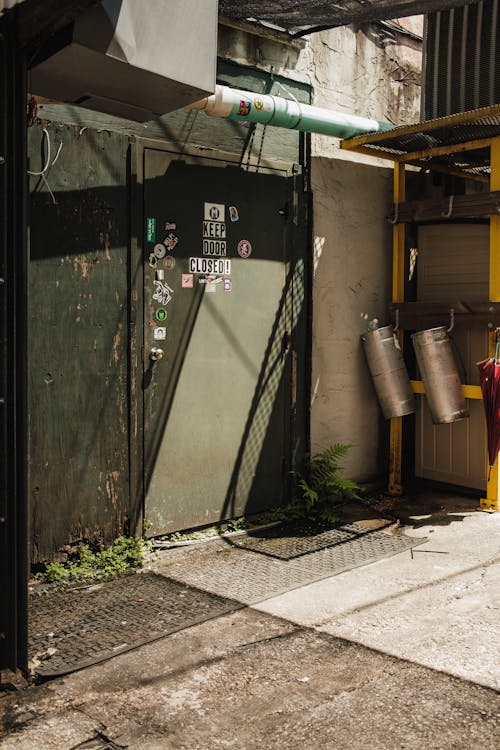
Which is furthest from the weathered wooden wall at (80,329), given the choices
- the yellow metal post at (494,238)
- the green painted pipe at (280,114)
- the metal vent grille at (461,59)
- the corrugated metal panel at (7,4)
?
the yellow metal post at (494,238)

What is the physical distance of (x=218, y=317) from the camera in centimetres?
603

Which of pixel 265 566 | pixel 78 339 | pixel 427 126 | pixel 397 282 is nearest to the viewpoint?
pixel 78 339

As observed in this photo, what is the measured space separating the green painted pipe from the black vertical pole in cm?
180

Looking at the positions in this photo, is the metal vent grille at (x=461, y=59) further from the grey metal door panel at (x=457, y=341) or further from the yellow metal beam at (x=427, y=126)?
the grey metal door panel at (x=457, y=341)

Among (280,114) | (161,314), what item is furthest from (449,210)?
(161,314)

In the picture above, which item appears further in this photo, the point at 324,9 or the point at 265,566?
the point at 324,9

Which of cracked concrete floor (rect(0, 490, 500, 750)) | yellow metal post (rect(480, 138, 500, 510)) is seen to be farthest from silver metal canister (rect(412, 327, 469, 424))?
cracked concrete floor (rect(0, 490, 500, 750))

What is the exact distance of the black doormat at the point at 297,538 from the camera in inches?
226

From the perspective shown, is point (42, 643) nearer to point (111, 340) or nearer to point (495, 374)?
point (111, 340)

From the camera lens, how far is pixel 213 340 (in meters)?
6.00

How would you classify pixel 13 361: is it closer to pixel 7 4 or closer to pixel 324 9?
pixel 7 4

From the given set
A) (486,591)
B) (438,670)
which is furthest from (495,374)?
(438,670)

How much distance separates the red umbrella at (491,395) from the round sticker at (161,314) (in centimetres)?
265

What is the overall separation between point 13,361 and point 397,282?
4.45 metres
